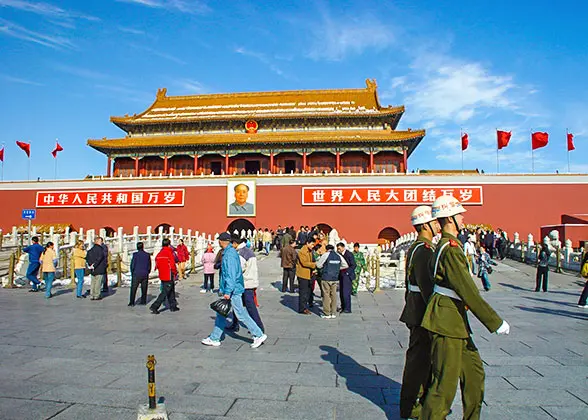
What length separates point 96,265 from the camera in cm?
902

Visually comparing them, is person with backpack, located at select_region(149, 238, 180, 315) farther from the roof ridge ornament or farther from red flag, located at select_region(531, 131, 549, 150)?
the roof ridge ornament

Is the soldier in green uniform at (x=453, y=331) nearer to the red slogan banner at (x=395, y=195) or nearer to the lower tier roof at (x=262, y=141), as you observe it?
→ the red slogan banner at (x=395, y=195)

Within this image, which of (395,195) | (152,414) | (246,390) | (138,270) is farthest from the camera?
(395,195)

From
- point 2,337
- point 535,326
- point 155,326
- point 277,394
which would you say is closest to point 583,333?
point 535,326

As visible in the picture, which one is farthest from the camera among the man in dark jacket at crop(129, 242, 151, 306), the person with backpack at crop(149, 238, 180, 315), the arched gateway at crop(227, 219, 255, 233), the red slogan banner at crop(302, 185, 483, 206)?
the arched gateway at crop(227, 219, 255, 233)

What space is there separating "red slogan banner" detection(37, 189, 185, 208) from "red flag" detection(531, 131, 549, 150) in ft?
62.6

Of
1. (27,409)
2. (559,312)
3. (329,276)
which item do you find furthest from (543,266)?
(27,409)

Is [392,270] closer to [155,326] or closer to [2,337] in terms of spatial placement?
[155,326]

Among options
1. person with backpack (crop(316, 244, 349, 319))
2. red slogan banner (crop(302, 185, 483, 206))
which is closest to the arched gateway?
red slogan banner (crop(302, 185, 483, 206))

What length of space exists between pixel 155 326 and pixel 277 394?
3446mm

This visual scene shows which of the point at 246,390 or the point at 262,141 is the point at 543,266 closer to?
the point at 246,390

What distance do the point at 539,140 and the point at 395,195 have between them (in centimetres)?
775

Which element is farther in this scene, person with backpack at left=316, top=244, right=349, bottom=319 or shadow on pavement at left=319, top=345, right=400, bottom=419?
person with backpack at left=316, top=244, right=349, bottom=319

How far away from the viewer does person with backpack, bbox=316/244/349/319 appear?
23.6ft
